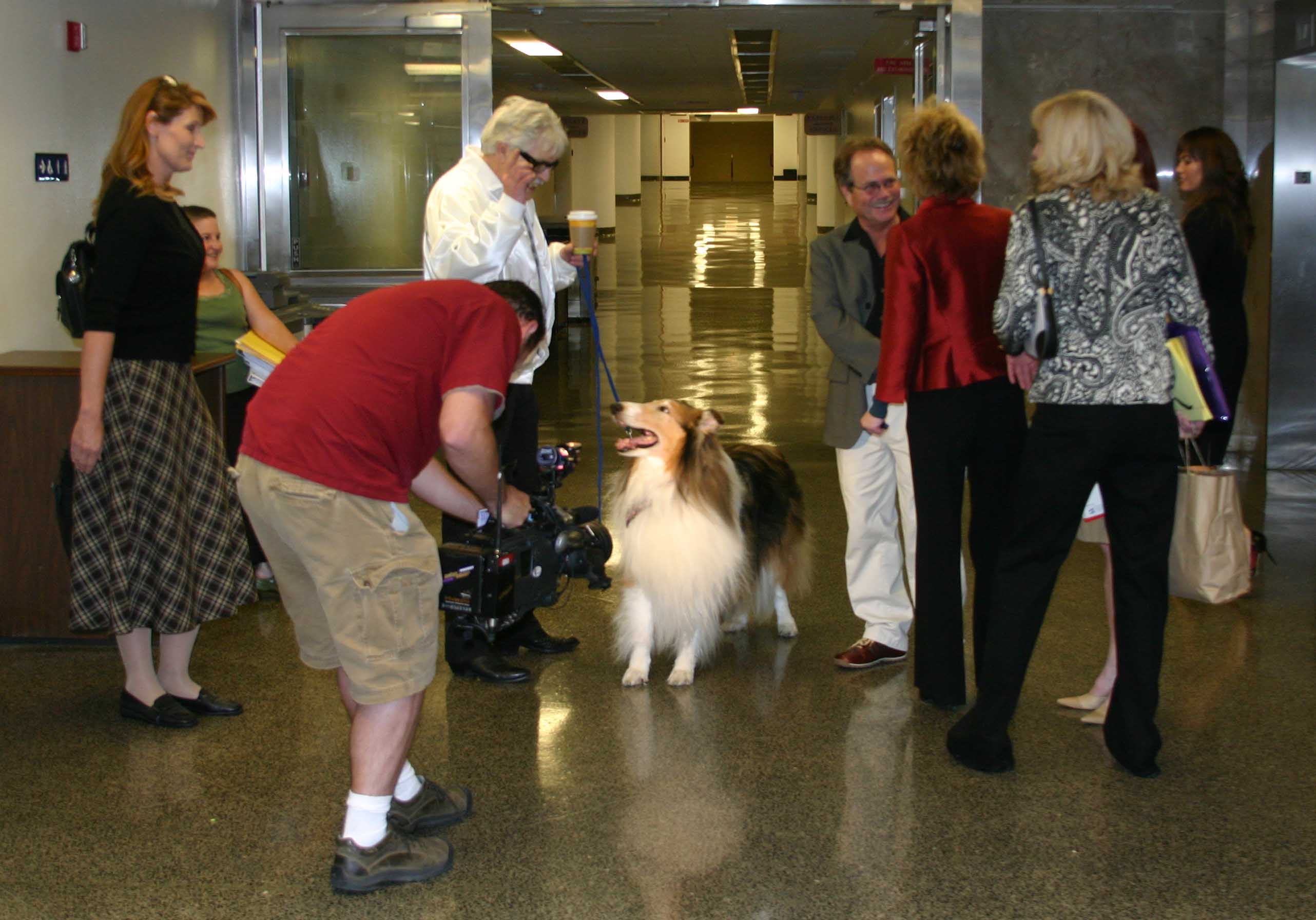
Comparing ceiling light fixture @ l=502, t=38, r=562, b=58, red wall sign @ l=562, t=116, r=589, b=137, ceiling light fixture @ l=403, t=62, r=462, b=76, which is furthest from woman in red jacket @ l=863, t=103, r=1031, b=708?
red wall sign @ l=562, t=116, r=589, b=137

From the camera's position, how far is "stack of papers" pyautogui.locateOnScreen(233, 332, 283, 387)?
4238 mm

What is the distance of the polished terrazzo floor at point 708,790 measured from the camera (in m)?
2.77

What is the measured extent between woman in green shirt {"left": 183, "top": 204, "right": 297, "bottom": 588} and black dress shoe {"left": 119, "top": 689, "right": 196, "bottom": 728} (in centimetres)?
102

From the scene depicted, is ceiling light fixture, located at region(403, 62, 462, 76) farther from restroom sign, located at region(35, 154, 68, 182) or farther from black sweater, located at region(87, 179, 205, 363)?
black sweater, located at region(87, 179, 205, 363)

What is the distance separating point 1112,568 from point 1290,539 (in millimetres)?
2923

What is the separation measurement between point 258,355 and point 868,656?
218 cm

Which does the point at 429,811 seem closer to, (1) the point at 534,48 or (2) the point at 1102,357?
(2) the point at 1102,357

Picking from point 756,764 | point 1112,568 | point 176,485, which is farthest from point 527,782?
point 1112,568

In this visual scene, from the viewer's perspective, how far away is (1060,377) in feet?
10.3

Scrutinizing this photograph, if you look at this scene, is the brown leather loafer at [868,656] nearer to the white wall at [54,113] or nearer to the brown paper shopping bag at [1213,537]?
the brown paper shopping bag at [1213,537]

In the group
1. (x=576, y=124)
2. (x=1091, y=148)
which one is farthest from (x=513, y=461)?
(x=576, y=124)

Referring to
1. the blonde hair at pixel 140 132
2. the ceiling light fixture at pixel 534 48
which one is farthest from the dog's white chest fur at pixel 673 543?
the ceiling light fixture at pixel 534 48

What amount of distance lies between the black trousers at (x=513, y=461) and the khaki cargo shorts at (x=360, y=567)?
1.31 m

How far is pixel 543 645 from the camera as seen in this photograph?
443 cm
